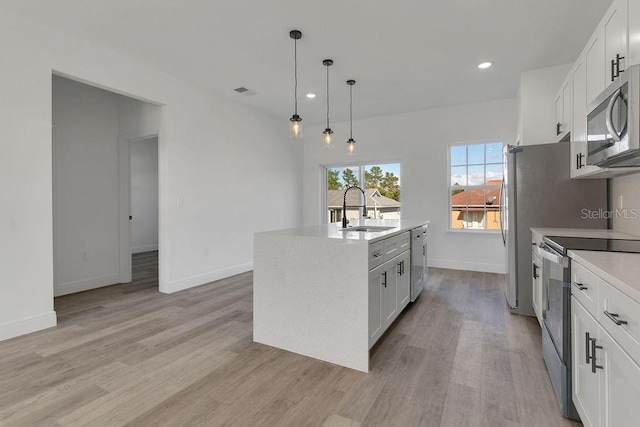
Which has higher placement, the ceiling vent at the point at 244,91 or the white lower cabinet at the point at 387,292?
the ceiling vent at the point at 244,91

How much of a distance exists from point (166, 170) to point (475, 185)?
4713mm

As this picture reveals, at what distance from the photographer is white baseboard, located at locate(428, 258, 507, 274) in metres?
5.06

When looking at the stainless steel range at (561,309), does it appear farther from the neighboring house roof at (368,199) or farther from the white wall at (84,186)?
the white wall at (84,186)

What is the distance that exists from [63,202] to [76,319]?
1680mm

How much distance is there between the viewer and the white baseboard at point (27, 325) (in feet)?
8.80

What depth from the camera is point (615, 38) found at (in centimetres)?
192

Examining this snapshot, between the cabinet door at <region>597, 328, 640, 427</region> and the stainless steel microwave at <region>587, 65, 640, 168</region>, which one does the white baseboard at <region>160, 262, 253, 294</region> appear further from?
the stainless steel microwave at <region>587, 65, 640, 168</region>

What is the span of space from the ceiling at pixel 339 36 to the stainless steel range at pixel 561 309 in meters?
2.00

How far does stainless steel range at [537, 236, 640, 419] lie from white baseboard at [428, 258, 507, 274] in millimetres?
3156

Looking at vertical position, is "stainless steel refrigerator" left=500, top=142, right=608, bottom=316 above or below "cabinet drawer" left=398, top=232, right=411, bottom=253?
above

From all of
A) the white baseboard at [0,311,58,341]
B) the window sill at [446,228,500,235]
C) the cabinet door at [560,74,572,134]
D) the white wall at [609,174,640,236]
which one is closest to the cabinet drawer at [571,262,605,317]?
the white wall at [609,174,640,236]

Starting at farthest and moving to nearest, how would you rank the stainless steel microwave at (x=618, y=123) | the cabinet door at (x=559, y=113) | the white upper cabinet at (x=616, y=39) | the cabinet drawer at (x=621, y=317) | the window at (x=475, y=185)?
the window at (x=475, y=185)
the cabinet door at (x=559, y=113)
the white upper cabinet at (x=616, y=39)
the stainless steel microwave at (x=618, y=123)
the cabinet drawer at (x=621, y=317)

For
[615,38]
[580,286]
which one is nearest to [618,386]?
[580,286]

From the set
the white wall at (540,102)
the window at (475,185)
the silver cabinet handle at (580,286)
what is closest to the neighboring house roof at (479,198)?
the window at (475,185)
